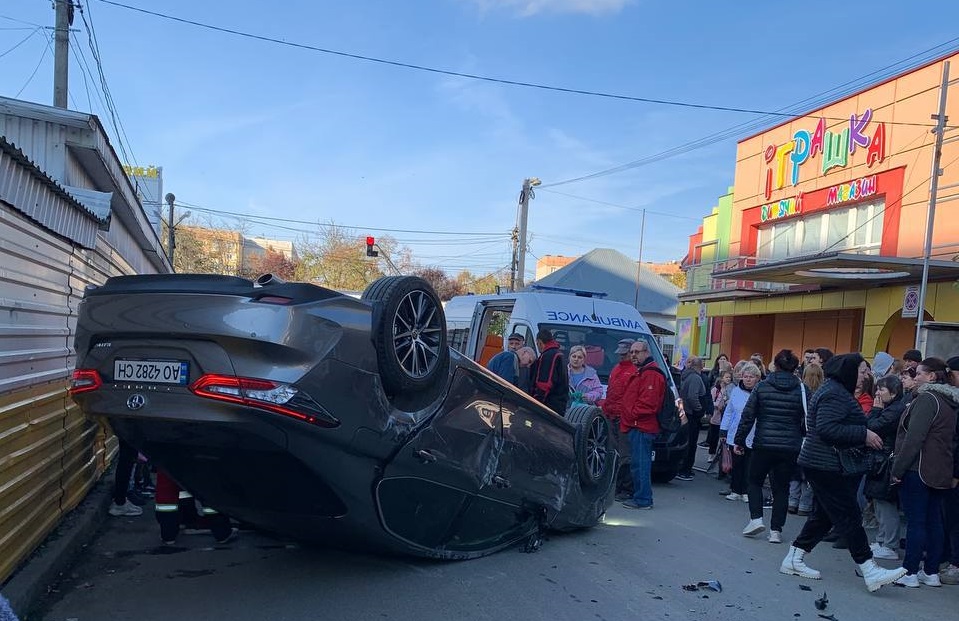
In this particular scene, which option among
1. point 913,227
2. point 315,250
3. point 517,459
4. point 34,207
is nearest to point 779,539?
point 517,459

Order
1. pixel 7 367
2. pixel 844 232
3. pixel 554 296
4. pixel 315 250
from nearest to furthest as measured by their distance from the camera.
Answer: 1. pixel 7 367
2. pixel 554 296
3. pixel 844 232
4. pixel 315 250

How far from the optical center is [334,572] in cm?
526

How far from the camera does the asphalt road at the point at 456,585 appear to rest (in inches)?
182

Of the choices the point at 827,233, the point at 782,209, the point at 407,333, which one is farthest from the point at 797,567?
the point at 782,209

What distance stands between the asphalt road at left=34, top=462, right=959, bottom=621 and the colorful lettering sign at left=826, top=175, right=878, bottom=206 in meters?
15.3

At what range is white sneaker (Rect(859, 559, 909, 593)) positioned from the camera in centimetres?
547

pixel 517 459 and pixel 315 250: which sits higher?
pixel 315 250

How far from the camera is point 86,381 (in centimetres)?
384

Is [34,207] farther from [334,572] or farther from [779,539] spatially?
[779,539]

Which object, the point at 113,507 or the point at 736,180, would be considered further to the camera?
the point at 736,180

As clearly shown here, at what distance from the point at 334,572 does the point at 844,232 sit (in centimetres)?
1935

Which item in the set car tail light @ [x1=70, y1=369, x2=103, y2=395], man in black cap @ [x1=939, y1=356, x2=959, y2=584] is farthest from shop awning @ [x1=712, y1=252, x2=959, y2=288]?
car tail light @ [x1=70, y1=369, x2=103, y2=395]

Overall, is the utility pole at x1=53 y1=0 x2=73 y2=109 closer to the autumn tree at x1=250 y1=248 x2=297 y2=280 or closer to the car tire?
the car tire

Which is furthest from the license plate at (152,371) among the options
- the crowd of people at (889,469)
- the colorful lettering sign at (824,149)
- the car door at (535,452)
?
the colorful lettering sign at (824,149)
